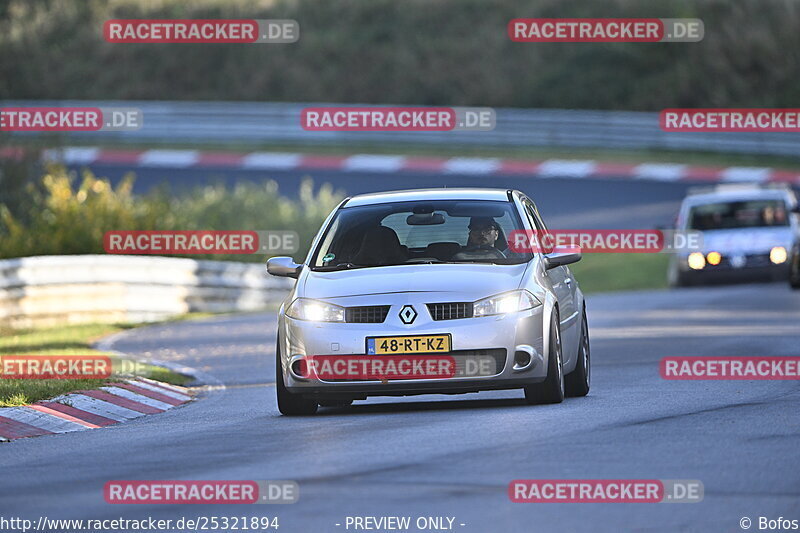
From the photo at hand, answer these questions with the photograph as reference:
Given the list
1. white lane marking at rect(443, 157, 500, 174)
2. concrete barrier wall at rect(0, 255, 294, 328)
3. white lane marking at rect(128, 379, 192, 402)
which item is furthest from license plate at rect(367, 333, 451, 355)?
white lane marking at rect(443, 157, 500, 174)

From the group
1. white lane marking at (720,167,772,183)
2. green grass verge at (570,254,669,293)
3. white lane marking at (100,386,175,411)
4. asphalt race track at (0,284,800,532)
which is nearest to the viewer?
asphalt race track at (0,284,800,532)

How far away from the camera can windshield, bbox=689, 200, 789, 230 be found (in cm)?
3038

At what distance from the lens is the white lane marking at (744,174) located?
3966cm

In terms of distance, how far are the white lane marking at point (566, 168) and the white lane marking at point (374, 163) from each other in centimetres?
331

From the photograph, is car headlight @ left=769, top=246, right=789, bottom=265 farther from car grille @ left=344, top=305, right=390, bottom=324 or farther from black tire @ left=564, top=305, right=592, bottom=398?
car grille @ left=344, top=305, right=390, bottom=324

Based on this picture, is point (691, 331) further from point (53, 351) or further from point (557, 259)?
point (557, 259)

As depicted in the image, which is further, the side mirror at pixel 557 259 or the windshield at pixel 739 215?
the windshield at pixel 739 215

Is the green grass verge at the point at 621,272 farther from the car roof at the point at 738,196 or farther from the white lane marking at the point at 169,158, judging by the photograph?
the white lane marking at the point at 169,158

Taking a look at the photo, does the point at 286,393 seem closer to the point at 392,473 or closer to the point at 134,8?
the point at 392,473

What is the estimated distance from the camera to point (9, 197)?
28.7 m

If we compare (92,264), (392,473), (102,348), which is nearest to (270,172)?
(92,264)

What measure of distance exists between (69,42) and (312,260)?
147ft

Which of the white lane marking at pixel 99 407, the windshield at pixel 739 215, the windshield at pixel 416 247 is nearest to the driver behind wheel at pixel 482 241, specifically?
the windshield at pixel 416 247

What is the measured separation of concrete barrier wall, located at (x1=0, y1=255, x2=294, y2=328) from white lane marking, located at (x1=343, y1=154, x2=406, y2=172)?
44.1 ft
